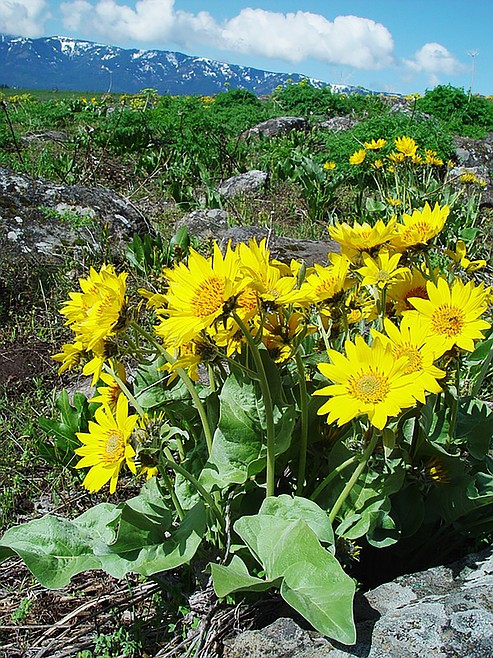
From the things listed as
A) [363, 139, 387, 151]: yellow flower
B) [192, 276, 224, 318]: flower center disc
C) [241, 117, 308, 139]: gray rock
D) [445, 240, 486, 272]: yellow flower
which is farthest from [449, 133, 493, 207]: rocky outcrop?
[192, 276, 224, 318]: flower center disc

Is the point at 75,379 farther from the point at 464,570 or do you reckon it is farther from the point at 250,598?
the point at 464,570

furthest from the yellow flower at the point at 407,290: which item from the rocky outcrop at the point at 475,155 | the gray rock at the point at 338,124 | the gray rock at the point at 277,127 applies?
the gray rock at the point at 338,124

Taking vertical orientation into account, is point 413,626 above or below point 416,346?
below

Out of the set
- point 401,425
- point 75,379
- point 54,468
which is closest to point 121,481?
point 54,468

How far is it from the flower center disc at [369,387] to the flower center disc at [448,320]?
217 mm

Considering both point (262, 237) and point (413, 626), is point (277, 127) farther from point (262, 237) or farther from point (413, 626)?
point (413, 626)

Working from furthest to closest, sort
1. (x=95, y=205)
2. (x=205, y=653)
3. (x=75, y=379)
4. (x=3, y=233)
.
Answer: (x=95, y=205), (x=3, y=233), (x=75, y=379), (x=205, y=653)

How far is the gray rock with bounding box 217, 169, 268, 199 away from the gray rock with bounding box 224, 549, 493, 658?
17.9 feet

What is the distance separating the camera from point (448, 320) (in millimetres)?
1444

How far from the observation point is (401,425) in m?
1.67

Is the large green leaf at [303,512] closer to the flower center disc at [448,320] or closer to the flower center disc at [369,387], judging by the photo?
the flower center disc at [369,387]

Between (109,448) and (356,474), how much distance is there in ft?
1.97

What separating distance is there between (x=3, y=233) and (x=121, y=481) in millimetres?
2638

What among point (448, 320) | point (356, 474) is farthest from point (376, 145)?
point (356, 474)
